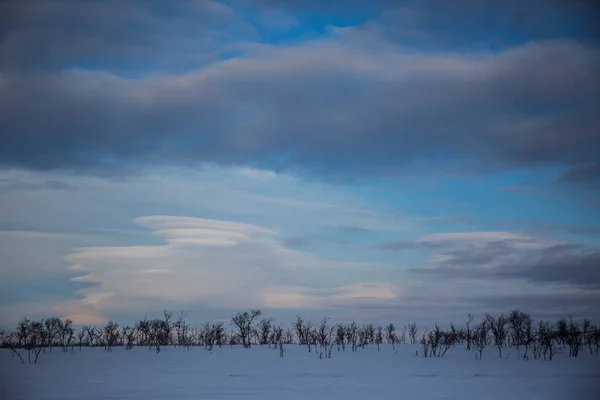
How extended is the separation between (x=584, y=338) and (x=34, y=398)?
1497 inches

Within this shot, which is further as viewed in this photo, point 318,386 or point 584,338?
point 584,338

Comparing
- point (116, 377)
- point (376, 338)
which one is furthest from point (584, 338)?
point (116, 377)

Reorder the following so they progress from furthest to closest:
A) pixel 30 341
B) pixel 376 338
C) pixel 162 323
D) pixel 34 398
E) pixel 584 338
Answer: pixel 162 323 < pixel 376 338 < pixel 584 338 < pixel 30 341 < pixel 34 398

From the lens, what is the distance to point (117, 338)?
52312mm

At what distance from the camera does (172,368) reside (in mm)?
24953

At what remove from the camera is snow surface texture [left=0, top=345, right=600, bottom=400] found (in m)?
15.7

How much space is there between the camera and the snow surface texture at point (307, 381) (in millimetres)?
15742

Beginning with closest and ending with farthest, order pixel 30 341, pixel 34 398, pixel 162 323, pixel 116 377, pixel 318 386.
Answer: pixel 34 398 < pixel 318 386 < pixel 116 377 < pixel 30 341 < pixel 162 323

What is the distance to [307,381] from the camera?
19.2 meters

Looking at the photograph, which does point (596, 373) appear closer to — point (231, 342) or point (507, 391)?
point (507, 391)

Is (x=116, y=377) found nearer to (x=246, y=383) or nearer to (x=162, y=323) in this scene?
(x=246, y=383)

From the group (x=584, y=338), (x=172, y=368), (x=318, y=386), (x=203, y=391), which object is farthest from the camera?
(x=584, y=338)

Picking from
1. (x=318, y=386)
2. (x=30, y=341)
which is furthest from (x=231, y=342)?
(x=318, y=386)

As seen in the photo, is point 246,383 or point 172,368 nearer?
point 246,383
